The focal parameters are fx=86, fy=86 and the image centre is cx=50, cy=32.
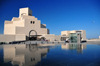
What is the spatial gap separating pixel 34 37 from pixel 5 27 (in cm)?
1392

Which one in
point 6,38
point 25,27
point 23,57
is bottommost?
point 23,57

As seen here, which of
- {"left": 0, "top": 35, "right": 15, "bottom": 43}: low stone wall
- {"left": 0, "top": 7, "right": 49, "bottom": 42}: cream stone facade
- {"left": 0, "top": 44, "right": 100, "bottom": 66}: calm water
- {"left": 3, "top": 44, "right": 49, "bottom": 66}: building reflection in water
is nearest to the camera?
{"left": 0, "top": 44, "right": 100, "bottom": 66}: calm water

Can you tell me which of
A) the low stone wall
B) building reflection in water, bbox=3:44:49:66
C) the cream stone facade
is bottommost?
building reflection in water, bbox=3:44:49:66

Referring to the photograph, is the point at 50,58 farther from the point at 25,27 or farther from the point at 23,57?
the point at 25,27

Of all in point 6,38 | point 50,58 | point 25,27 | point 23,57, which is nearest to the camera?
point 50,58

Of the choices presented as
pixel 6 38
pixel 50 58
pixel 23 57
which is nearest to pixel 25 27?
pixel 6 38

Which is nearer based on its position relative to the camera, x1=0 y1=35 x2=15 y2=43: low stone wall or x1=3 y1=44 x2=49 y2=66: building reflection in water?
x1=3 y1=44 x2=49 y2=66: building reflection in water

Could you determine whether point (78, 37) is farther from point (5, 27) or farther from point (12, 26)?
point (5, 27)

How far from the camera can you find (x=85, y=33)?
52.2 meters

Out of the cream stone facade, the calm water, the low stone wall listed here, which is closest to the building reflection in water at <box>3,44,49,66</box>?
the calm water

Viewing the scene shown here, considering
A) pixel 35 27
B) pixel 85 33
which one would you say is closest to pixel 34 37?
pixel 35 27

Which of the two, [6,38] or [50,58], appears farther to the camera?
[6,38]

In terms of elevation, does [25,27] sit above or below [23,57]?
above

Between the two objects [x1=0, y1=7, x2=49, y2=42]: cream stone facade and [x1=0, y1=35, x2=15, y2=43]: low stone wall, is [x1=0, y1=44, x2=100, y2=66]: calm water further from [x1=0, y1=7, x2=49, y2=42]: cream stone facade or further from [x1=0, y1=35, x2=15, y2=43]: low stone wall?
[x1=0, y1=7, x2=49, y2=42]: cream stone facade
